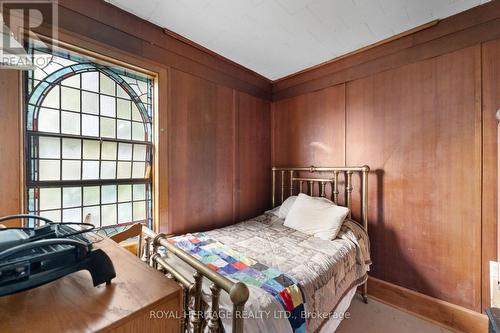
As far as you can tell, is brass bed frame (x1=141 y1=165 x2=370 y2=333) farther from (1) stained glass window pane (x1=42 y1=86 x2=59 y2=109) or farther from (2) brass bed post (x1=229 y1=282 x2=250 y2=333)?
(1) stained glass window pane (x1=42 y1=86 x2=59 y2=109)

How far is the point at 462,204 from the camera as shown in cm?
180

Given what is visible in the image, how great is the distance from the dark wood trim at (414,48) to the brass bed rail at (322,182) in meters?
1.02

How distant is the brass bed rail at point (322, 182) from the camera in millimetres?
2219

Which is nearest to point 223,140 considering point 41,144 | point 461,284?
point 41,144

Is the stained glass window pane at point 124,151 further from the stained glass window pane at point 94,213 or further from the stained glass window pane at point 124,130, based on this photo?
the stained glass window pane at point 94,213

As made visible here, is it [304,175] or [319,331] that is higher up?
[304,175]

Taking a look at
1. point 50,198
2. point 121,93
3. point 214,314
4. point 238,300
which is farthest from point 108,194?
point 238,300

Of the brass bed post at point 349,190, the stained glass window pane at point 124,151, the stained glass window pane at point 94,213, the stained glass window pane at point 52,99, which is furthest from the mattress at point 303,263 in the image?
the stained glass window pane at point 52,99

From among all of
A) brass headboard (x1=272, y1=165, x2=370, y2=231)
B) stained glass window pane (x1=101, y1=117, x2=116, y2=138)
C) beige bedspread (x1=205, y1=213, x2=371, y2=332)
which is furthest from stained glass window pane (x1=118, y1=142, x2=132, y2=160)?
brass headboard (x1=272, y1=165, x2=370, y2=231)

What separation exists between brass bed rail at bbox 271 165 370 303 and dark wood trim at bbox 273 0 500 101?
1.02 m

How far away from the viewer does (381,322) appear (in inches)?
73.4

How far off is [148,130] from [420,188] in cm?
260

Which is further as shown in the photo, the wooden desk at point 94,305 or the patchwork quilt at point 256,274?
the patchwork quilt at point 256,274

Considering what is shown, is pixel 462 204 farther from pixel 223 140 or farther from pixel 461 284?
pixel 223 140
